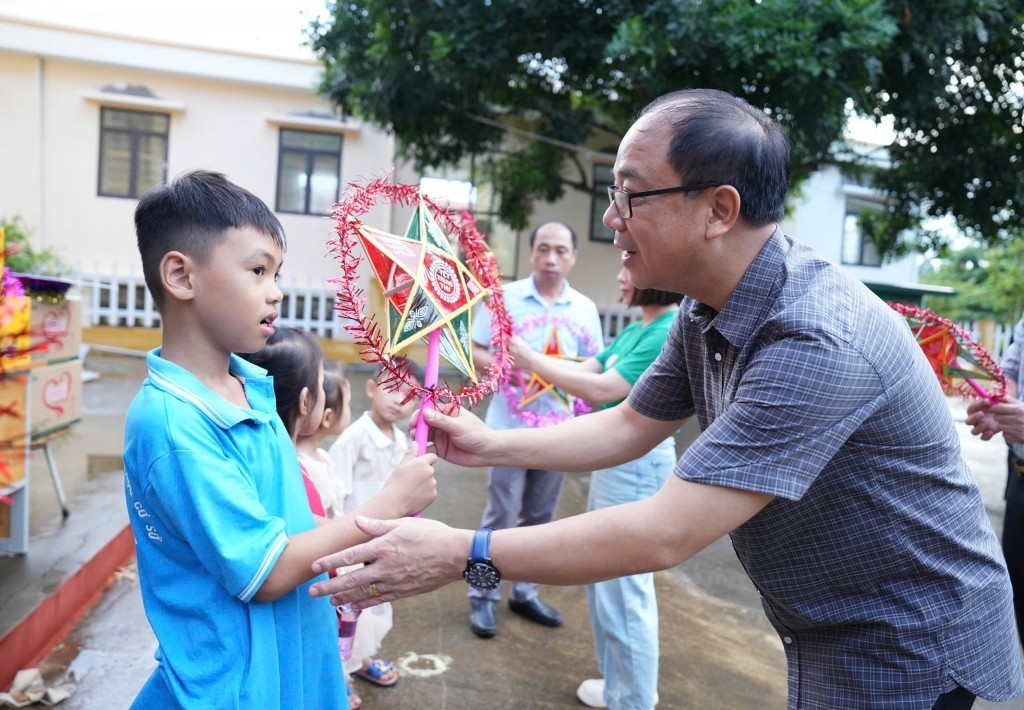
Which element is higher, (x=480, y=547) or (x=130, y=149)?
(x=130, y=149)

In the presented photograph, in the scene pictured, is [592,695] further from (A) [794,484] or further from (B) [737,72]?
(B) [737,72]

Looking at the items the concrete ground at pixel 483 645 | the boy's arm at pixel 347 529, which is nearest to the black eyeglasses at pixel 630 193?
the boy's arm at pixel 347 529

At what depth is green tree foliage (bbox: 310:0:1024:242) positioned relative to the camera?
619 centimetres

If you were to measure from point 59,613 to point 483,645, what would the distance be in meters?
1.72

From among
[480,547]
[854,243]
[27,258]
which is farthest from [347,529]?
[854,243]

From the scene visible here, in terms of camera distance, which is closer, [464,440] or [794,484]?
[794,484]

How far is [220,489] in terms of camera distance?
1.36 metres

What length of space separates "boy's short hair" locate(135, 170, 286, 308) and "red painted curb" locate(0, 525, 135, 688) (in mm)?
1944

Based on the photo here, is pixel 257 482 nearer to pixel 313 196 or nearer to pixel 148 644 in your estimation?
pixel 148 644

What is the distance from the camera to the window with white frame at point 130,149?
40.4ft

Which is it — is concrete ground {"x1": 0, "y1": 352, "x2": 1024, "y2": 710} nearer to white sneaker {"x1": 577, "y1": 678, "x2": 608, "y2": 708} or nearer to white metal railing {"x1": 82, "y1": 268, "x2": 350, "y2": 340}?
white sneaker {"x1": 577, "y1": 678, "x2": 608, "y2": 708}

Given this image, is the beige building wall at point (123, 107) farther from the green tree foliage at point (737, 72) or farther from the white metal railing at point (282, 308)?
the green tree foliage at point (737, 72)

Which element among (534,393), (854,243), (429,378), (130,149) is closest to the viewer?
(429,378)

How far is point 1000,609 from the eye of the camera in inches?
62.1
